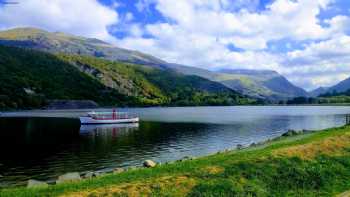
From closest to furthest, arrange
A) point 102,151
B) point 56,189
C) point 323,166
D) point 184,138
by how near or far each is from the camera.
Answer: point 56,189
point 323,166
point 102,151
point 184,138

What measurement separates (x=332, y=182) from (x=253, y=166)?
5.44 meters

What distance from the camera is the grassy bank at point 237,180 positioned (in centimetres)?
2036

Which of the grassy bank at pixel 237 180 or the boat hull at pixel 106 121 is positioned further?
the boat hull at pixel 106 121

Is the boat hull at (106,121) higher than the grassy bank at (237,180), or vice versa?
the grassy bank at (237,180)

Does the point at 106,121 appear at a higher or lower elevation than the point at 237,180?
lower

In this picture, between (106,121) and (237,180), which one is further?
(106,121)

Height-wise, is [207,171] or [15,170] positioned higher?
[207,171]

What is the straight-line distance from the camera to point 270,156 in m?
28.0

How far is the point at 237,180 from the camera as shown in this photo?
22.7 m

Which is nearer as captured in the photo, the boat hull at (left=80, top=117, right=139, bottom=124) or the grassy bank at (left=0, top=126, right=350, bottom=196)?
the grassy bank at (left=0, top=126, right=350, bottom=196)

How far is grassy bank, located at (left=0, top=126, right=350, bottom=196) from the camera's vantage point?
20359 millimetres

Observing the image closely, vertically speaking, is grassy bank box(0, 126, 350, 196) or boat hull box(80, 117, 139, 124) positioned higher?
grassy bank box(0, 126, 350, 196)

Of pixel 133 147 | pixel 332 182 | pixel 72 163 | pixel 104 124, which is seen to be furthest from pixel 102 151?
pixel 104 124

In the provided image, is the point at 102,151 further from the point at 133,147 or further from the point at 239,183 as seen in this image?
the point at 239,183
